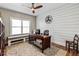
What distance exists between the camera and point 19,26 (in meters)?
1.58

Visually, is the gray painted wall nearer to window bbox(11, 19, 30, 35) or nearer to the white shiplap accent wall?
window bbox(11, 19, 30, 35)

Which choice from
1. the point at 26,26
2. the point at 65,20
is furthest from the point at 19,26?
the point at 65,20

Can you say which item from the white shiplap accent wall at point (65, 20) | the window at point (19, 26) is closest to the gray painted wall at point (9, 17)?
the window at point (19, 26)

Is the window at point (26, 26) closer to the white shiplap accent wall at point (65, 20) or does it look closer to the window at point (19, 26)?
the window at point (19, 26)

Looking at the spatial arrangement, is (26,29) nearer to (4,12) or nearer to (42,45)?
(4,12)

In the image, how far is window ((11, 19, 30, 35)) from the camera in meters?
1.52

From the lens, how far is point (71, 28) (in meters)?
2.04

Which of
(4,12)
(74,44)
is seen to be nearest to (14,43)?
(4,12)

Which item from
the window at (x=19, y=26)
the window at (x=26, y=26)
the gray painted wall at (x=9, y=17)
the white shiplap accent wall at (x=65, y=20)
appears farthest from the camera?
the white shiplap accent wall at (x=65, y=20)

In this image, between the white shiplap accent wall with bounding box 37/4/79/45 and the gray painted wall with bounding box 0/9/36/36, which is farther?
the white shiplap accent wall with bounding box 37/4/79/45

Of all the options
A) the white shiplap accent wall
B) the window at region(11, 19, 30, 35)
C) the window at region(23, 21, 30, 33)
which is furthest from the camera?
the white shiplap accent wall

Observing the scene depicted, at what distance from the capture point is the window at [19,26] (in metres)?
1.52

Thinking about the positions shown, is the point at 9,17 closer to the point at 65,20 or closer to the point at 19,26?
the point at 19,26

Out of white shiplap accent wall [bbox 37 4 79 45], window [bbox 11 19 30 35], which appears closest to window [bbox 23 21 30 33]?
window [bbox 11 19 30 35]
